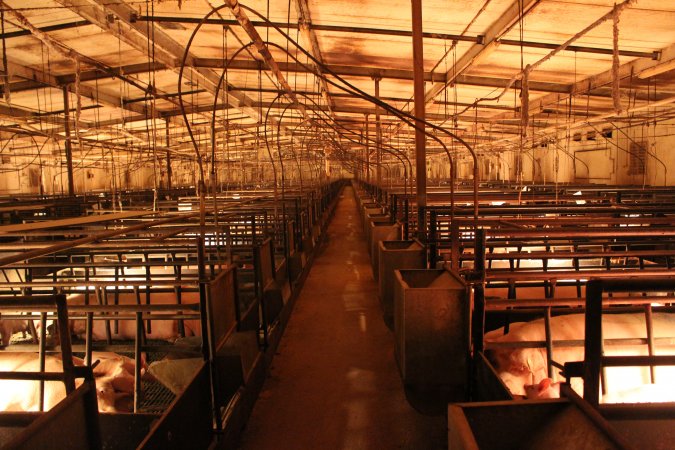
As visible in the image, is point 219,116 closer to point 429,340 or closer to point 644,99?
point 644,99

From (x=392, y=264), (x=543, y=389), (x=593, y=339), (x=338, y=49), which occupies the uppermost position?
(x=338, y=49)

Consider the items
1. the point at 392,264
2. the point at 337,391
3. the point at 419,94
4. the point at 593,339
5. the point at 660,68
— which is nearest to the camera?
the point at 593,339

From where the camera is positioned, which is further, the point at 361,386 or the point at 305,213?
the point at 305,213

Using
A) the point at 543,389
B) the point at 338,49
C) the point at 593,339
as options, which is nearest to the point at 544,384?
the point at 543,389

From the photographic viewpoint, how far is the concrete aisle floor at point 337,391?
2840mm

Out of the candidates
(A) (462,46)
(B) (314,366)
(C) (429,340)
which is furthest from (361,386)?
(A) (462,46)

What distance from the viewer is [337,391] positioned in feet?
11.3

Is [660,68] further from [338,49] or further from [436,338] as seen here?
[436,338]

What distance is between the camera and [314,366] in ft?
12.9

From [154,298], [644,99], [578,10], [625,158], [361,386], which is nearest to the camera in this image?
[361,386]

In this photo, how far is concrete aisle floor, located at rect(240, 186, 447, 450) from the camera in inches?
112

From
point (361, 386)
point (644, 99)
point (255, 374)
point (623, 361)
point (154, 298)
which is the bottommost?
point (361, 386)

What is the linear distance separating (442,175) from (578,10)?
26.4 metres

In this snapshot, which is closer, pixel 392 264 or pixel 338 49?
pixel 392 264
